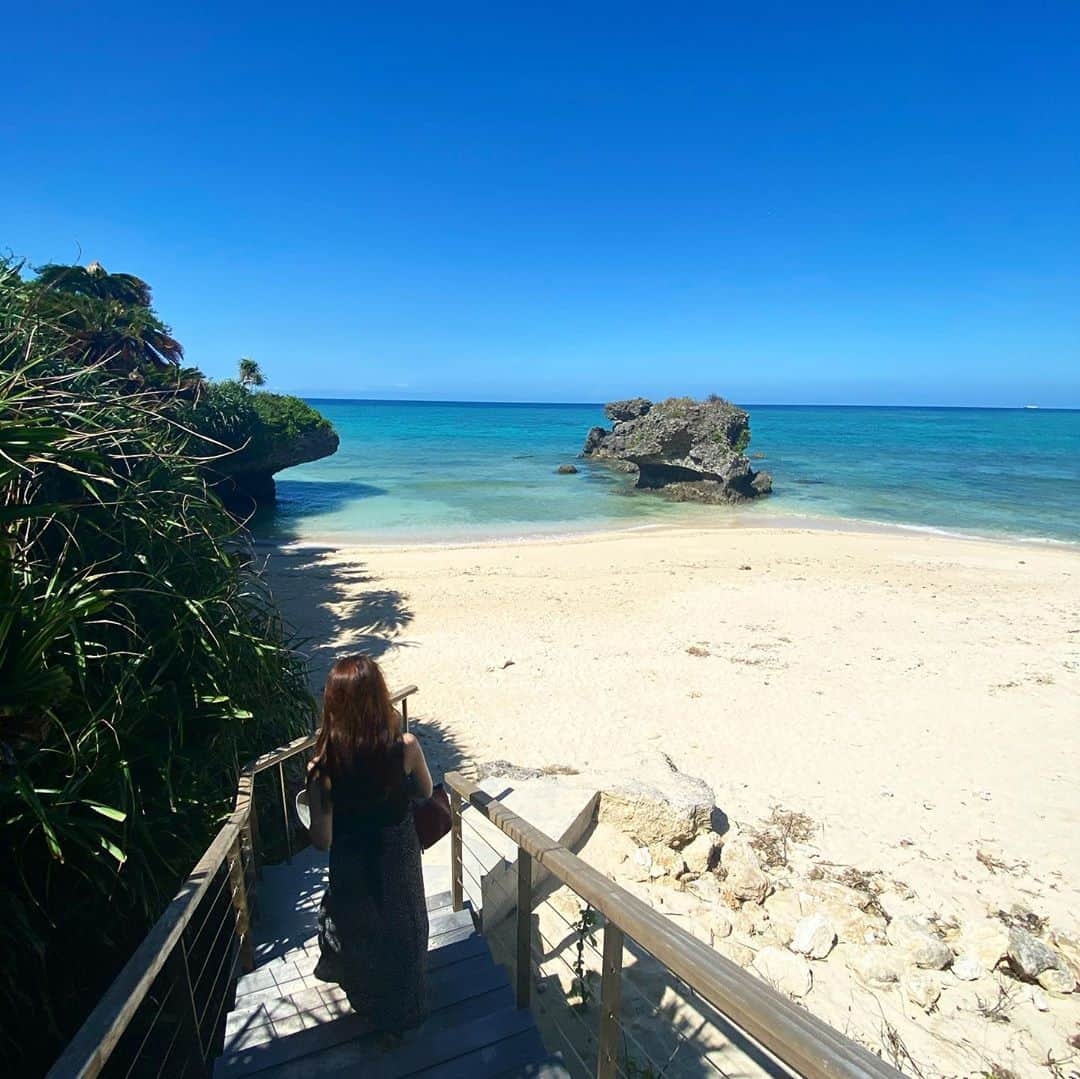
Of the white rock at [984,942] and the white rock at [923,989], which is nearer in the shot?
the white rock at [923,989]

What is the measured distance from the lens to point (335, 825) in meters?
2.73

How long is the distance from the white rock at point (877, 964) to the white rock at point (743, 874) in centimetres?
76

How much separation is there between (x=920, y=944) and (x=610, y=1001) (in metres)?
3.43

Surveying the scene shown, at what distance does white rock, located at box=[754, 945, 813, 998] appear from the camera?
13.6 ft

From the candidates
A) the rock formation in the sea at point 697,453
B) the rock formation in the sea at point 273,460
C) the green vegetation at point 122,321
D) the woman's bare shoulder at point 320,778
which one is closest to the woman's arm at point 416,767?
the woman's bare shoulder at point 320,778

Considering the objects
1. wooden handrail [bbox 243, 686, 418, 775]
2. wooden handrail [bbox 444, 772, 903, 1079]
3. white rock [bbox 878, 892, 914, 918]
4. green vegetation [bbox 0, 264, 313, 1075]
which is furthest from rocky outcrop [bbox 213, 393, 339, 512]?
wooden handrail [bbox 444, 772, 903, 1079]

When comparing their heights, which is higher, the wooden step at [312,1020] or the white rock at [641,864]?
Answer: the wooden step at [312,1020]

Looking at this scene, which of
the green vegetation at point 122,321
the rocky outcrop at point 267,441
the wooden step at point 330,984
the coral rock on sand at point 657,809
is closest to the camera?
the wooden step at point 330,984

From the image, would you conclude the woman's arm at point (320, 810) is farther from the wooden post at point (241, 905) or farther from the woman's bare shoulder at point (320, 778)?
the wooden post at point (241, 905)

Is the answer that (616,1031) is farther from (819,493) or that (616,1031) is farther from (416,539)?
(819,493)

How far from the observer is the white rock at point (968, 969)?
14.0 feet

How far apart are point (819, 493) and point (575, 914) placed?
34.1m

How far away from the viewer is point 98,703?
3.39 m

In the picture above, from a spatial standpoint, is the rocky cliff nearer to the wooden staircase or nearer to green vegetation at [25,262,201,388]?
green vegetation at [25,262,201,388]
